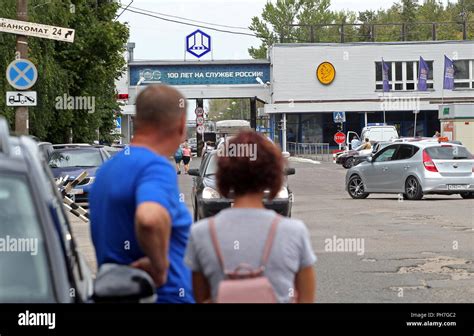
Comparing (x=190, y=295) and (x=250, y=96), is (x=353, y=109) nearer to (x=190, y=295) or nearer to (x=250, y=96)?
(x=250, y=96)

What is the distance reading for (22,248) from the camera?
4.29 m

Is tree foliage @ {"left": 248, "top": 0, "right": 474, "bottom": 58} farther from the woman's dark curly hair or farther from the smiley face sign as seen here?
the woman's dark curly hair

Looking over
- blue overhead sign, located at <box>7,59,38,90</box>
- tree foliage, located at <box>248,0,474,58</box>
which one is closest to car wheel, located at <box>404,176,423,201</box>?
blue overhead sign, located at <box>7,59,38,90</box>

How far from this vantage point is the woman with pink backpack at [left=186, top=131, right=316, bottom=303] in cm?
409

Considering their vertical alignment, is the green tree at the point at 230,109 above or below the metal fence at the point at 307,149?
above

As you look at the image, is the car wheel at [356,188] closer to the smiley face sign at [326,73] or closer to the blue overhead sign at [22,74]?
the blue overhead sign at [22,74]

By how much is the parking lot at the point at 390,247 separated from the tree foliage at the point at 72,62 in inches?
303

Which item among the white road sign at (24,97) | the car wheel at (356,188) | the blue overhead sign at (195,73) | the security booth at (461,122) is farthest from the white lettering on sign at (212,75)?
the white road sign at (24,97)

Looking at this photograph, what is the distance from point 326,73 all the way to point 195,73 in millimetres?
8796

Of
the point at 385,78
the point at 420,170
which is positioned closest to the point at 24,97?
the point at 420,170

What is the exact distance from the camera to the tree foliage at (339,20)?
108m

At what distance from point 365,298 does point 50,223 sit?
6508mm

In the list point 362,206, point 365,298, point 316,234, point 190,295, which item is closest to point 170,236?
point 190,295
